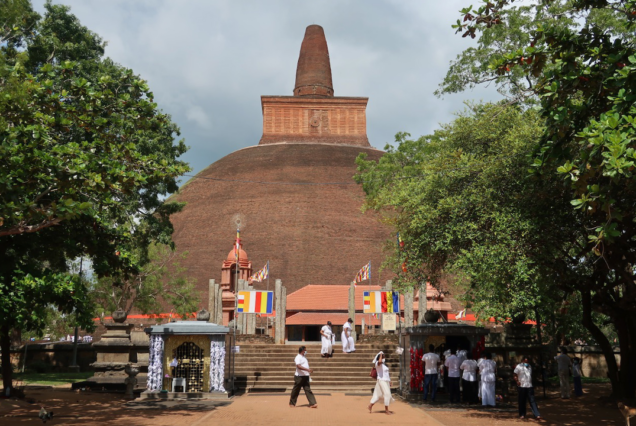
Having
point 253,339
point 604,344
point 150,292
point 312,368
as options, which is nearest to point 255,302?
point 253,339

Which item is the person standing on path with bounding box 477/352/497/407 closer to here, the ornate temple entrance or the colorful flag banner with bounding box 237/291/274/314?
the ornate temple entrance

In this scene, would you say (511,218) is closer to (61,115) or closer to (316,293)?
(61,115)

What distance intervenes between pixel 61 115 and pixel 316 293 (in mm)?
27724

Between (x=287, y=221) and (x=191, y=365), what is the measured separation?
1309 inches

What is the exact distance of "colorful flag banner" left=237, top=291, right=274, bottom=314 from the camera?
2242cm

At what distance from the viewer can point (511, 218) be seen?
12727 mm

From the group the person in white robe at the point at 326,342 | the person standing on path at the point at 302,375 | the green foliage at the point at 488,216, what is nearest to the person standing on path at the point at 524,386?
the green foliage at the point at 488,216

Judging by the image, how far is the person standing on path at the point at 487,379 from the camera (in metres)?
13.5

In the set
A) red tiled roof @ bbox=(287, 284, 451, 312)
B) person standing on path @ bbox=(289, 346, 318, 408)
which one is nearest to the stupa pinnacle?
red tiled roof @ bbox=(287, 284, 451, 312)

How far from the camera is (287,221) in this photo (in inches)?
1890

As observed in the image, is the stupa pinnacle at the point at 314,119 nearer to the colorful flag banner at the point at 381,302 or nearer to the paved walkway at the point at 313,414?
the colorful flag banner at the point at 381,302

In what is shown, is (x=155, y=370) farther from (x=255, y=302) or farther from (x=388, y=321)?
(x=388, y=321)

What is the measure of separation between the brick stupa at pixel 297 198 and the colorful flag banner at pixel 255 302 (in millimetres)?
15379

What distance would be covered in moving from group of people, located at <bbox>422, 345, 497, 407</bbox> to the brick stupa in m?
22.5
